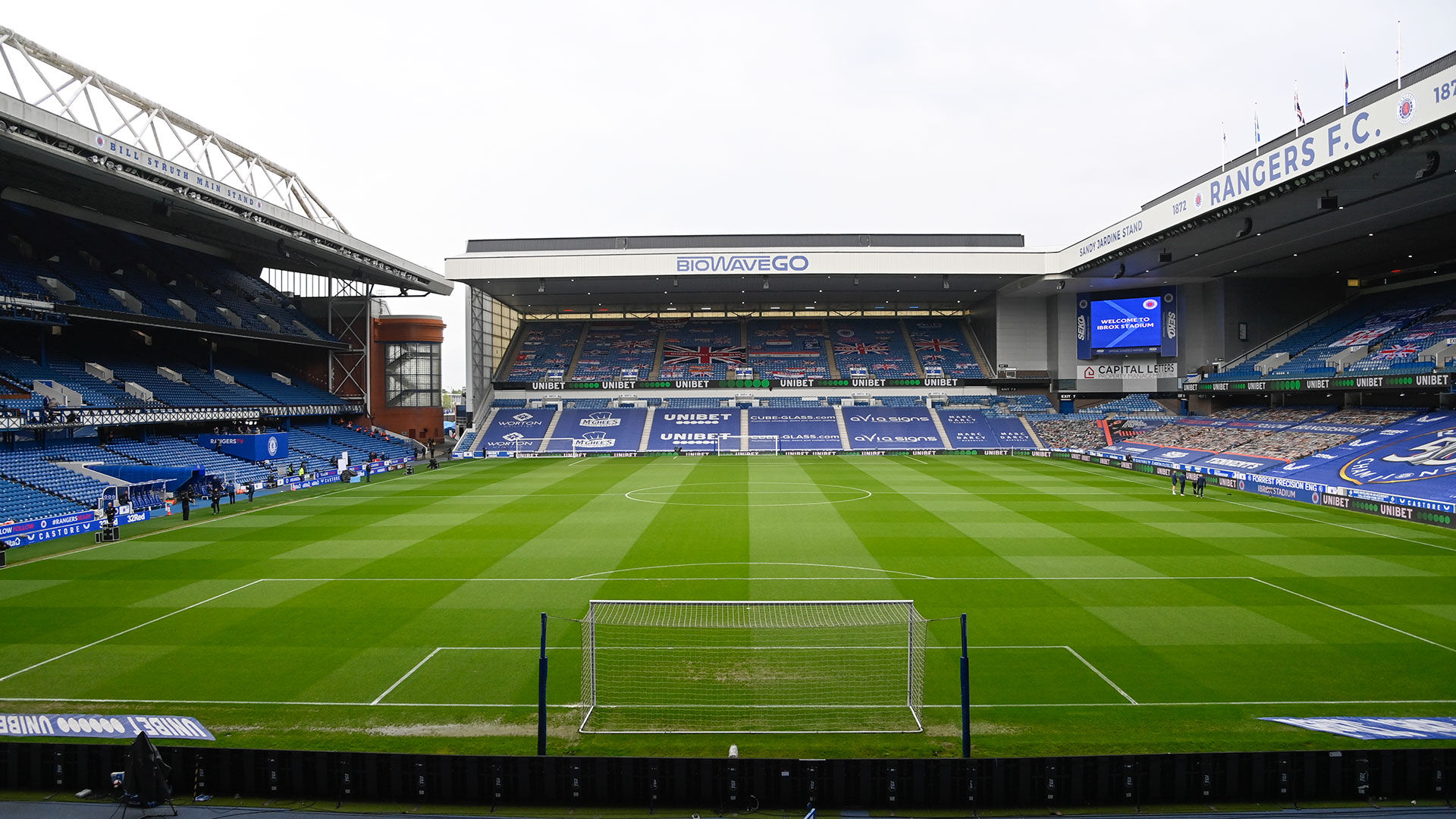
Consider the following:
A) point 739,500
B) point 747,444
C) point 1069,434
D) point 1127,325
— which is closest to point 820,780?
point 739,500

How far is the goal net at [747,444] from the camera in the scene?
50.9 m

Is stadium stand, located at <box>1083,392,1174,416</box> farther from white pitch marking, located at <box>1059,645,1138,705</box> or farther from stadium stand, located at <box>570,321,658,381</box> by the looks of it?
white pitch marking, located at <box>1059,645,1138,705</box>

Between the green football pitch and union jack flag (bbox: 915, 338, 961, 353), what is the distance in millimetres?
35086

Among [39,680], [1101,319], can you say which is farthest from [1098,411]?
[39,680]

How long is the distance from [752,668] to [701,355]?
51135 millimetres

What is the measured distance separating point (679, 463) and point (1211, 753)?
36.8 meters

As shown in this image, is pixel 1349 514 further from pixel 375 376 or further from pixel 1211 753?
pixel 375 376

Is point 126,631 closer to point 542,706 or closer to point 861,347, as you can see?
point 542,706

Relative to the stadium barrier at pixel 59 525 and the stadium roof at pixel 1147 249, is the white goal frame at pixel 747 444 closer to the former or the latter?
the stadium roof at pixel 1147 249

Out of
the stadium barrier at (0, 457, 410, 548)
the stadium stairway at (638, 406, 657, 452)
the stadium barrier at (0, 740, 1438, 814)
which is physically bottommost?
the stadium barrier at (0, 740, 1438, 814)

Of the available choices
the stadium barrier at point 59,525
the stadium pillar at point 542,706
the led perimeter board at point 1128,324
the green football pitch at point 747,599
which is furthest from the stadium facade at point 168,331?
the led perimeter board at point 1128,324

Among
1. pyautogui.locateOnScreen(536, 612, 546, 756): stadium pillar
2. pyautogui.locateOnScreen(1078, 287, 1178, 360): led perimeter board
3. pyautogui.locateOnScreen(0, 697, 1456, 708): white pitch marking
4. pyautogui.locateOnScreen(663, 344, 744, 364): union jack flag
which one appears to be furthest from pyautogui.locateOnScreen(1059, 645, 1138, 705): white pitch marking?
pyautogui.locateOnScreen(663, 344, 744, 364): union jack flag

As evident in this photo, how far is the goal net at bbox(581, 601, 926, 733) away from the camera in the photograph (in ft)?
30.7

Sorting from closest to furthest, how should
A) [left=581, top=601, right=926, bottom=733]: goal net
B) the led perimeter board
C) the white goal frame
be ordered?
[left=581, top=601, right=926, bottom=733]: goal net < the led perimeter board < the white goal frame
